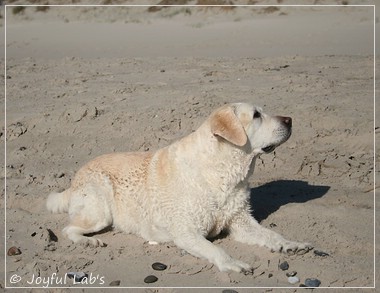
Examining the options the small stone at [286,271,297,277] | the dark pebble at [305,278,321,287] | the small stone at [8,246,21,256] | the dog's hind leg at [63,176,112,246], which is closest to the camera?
the dark pebble at [305,278,321,287]

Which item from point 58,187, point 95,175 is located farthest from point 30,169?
point 95,175

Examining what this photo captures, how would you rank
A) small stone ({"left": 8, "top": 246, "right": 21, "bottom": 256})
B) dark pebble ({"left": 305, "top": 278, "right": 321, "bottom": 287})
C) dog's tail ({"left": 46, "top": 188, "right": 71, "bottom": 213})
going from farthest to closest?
dog's tail ({"left": 46, "top": 188, "right": 71, "bottom": 213}) → small stone ({"left": 8, "top": 246, "right": 21, "bottom": 256}) → dark pebble ({"left": 305, "top": 278, "right": 321, "bottom": 287})

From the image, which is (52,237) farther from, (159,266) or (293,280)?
(293,280)

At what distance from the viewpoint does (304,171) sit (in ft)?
25.6

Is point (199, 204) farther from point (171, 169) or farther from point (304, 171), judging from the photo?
point (304, 171)

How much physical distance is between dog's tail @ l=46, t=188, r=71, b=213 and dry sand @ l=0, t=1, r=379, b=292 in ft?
0.36

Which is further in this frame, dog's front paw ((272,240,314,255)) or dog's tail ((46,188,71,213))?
dog's tail ((46,188,71,213))

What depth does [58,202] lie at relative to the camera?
6.53m

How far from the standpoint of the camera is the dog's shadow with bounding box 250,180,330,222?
258 inches

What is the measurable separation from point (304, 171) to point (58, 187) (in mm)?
2991

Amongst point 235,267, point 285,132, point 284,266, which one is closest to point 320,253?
point 284,266

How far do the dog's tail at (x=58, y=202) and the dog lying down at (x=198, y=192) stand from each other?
0.53m

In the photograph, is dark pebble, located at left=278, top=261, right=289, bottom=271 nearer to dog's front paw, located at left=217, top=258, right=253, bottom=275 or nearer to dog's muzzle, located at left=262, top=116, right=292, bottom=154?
dog's front paw, located at left=217, top=258, right=253, bottom=275

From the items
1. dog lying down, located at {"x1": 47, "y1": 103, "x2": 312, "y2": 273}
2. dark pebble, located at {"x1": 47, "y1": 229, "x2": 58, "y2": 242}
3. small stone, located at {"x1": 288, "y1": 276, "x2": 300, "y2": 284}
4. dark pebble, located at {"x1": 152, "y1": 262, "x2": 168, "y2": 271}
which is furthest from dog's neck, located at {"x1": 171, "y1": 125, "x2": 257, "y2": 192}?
dark pebble, located at {"x1": 47, "y1": 229, "x2": 58, "y2": 242}
